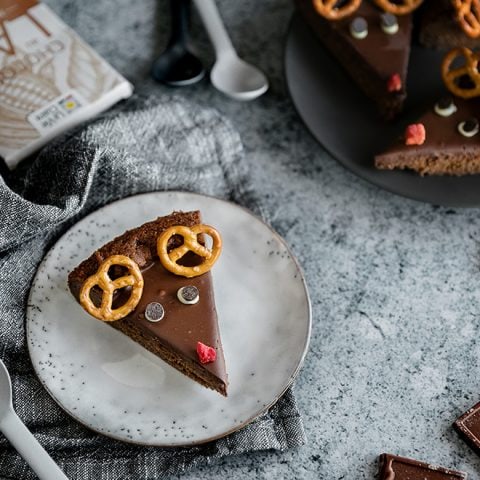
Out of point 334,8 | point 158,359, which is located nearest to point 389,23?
point 334,8

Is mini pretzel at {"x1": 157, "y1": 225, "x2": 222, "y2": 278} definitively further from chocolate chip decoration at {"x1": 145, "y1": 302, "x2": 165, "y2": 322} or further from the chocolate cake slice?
the chocolate cake slice

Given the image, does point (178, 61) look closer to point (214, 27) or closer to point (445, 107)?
point (214, 27)

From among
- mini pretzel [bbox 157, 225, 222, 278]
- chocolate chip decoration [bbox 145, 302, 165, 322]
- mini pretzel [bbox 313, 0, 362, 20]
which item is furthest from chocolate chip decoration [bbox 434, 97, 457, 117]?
Answer: chocolate chip decoration [bbox 145, 302, 165, 322]

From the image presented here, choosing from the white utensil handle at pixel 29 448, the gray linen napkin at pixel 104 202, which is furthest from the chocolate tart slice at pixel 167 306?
the white utensil handle at pixel 29 448

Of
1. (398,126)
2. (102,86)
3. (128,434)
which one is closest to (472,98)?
(398,126)

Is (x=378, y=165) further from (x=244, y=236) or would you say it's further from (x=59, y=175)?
(x=59, y=175)
